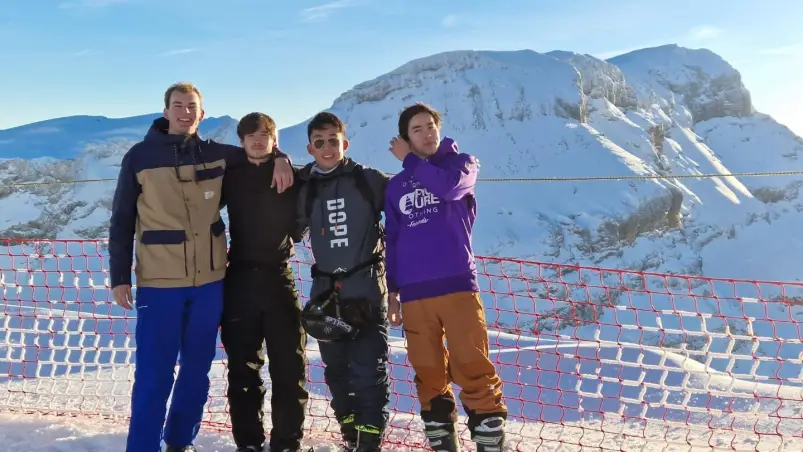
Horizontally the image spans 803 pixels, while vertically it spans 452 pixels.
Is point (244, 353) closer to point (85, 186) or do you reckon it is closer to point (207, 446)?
point (207, 446)

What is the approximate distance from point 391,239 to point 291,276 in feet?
1.97

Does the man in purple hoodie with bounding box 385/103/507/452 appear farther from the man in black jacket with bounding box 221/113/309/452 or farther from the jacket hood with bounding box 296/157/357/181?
the man in black jacket with bounding box 221/113/309/452

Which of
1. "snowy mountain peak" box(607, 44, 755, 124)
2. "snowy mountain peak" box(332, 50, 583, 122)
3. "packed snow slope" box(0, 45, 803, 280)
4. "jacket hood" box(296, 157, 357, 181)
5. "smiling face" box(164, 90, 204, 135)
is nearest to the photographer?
"smiling face" box(164, 90, 204, 135)

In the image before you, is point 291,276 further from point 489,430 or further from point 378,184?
point 489,430

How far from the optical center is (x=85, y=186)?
300ft

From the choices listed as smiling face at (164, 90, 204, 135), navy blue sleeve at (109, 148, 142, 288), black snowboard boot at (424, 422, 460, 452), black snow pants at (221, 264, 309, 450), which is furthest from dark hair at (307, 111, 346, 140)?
black snowboard boot at (424, 422, 460, 452)

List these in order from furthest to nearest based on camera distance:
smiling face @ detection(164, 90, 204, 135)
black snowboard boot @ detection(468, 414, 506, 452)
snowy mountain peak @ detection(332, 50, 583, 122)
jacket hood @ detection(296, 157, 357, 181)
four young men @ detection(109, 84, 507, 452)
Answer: snowy mountain peak @ detection(332, 50, 583, 122) → jacket hood @ detection(296, 157, 357, 181) → smiling face @ detection(164, 90, 204, 135) → four young men @ detection(109, 84, 507, 452) → black snowboard boot @ detection(468, 414, 506, 452)

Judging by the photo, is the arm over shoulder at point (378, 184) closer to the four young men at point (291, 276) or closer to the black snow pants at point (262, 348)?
the four young men at point (291, 276)

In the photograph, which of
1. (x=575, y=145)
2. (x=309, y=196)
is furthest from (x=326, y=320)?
(x=575, y=145)

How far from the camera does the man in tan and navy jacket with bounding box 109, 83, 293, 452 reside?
3082mm

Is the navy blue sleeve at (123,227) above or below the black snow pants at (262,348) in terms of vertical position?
above

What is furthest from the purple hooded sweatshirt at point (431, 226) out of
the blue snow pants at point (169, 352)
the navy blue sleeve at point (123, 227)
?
the navy blue sleeve at point (123, 227)

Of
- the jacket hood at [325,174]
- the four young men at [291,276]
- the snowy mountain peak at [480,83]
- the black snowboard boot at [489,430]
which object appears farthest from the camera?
the snowy mountain peak at [480,83]

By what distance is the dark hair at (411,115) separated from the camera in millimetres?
3252
